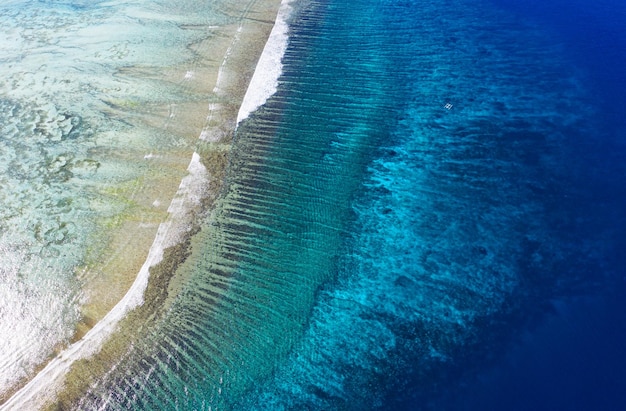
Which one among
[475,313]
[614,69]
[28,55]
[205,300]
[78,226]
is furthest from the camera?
[28,55]

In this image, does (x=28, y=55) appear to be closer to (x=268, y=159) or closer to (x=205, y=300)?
(x=268, y=159)

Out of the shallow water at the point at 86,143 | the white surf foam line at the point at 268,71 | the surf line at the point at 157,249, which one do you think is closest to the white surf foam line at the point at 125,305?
the surf line at the point at 157,249

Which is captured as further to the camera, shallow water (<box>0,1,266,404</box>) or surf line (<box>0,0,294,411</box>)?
shallow water (<box>0,1,266,404</box>)

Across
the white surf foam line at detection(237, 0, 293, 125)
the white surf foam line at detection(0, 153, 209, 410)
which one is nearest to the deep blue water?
the white surf foam line at detection(237, 0, 293, 125)

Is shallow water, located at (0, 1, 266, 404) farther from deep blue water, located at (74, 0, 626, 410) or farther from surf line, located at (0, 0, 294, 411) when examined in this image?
deep blue water, located at (74, 0, 626, 410)

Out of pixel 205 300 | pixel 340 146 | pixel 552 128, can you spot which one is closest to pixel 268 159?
pixel 340 146

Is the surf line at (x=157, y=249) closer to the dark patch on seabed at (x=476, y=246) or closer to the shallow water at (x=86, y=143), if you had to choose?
the shallow water at (x=86, y=143)
